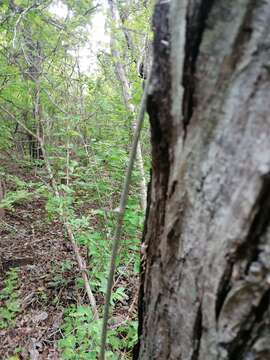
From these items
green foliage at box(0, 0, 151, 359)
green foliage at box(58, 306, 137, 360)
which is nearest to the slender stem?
green foliage at box(58, 306, 137, 360)

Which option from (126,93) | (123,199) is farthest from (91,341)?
(126,93)

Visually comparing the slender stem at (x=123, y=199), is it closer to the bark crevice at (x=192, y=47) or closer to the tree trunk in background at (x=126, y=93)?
the bark crevice at (x=192, y=47)

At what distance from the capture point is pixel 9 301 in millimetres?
2898

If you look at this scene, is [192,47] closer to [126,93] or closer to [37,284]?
[126,93]

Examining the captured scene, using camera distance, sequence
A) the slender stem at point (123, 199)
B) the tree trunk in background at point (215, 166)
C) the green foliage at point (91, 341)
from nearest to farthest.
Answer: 1. the tree trunk in background at point (215, 166)
2. the slender stem at point (123, 199)
3. the green foliage at point (91, 341)

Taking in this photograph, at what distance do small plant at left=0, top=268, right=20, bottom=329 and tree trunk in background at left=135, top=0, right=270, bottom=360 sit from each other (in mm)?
2752

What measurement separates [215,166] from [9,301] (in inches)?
124

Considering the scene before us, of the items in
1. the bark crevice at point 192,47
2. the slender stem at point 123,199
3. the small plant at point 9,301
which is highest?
the bark crevice at point 192,47

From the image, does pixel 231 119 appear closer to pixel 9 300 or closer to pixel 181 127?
pixel 181 127

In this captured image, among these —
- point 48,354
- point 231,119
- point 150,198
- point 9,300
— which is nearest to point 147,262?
point 150,198

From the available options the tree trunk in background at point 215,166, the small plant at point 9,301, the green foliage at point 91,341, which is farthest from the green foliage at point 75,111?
the tree trunk in background at point 215,166

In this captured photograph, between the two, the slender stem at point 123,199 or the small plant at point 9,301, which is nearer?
the slender stem at point 123,199

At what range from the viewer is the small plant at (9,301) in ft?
8.96

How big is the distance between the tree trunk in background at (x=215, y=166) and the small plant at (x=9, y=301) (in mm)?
2752
